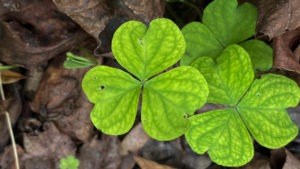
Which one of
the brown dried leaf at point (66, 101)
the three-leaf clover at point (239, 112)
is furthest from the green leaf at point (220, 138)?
the brown dried leaf at point (66, 101)

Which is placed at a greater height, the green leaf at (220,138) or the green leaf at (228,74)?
the green leaf at (228,74)

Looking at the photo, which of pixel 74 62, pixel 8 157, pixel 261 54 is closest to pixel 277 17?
pixel 261 54

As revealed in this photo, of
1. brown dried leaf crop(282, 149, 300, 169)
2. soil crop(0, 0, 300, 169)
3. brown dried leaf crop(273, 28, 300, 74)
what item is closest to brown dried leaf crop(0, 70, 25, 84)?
soil crop(0, 0, 300, 169)

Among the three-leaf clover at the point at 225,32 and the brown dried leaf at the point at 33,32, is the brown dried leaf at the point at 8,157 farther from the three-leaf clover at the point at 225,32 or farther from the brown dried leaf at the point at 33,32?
the three-leaf clover at the point at 225,32

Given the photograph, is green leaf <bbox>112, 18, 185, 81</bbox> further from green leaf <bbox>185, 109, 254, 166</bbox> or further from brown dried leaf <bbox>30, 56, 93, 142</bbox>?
brown dried leaf <bbox>30, 56, 93, 142</bbox>

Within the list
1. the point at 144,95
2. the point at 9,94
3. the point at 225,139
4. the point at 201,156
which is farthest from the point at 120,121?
the point at 9,94

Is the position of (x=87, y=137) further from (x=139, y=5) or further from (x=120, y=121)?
(x=139, y=5)

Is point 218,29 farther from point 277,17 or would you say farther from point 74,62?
point 74,62
